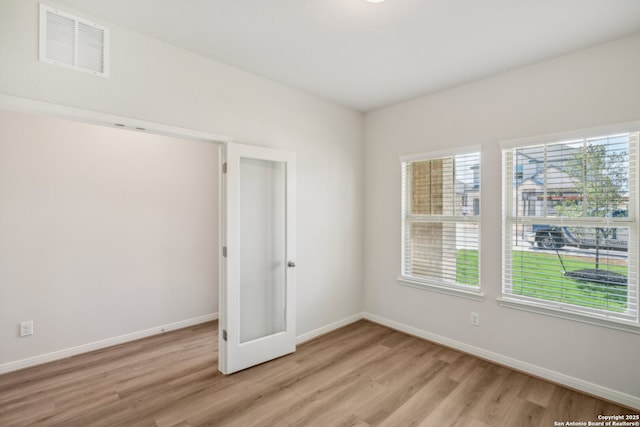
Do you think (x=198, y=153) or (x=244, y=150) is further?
(x=198, y=153)

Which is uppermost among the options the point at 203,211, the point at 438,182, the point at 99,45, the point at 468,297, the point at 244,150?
the point at 99,45

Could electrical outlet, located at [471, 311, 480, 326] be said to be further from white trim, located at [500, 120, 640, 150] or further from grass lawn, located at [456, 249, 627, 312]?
white trim, located at [500, 120, 640, 150]

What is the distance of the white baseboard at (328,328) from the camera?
356 centimetres

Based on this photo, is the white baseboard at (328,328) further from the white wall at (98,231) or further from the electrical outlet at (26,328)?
the electrical outlet at (26,328)

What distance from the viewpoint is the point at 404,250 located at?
3.86 metres

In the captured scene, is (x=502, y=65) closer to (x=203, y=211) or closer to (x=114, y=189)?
(x=203, y=211)

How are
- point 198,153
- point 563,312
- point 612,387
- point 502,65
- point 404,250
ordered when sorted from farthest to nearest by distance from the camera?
point 198,153
point 404,250
point 502,65
point 563,312
point 612,387

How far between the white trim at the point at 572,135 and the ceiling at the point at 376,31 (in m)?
0.69

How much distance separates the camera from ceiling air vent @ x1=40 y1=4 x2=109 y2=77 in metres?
2.03

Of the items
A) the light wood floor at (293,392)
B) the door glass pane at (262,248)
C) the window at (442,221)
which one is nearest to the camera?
the light wood floor at (293,392)

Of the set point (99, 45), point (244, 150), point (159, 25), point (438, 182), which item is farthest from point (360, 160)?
point (99, 45)

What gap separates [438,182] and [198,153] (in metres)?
3.14

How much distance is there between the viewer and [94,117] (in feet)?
7.23

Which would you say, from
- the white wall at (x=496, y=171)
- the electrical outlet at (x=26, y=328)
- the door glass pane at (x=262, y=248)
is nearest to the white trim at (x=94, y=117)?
the door glass pane at (x=262, y=248)
